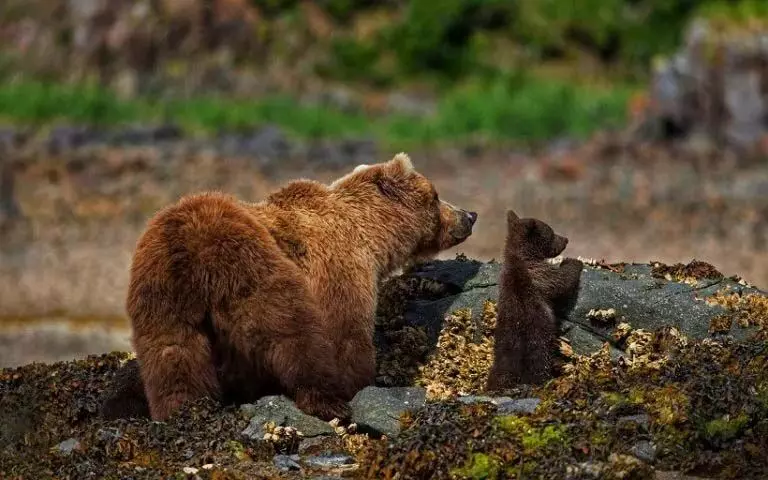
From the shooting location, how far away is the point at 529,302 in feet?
27.4

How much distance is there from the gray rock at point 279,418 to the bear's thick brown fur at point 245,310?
0.24 feet

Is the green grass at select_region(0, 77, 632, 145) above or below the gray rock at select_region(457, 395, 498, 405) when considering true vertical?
above

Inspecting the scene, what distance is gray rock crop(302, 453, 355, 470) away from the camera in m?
7.20

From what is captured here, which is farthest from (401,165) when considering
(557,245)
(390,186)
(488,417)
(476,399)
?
(488,417)

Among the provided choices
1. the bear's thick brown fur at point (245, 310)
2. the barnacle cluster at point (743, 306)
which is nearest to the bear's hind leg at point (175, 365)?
the bear's thick brown fur at point (245, 310)

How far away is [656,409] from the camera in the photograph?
7.19 metres

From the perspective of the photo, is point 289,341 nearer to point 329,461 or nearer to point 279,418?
point 279,418

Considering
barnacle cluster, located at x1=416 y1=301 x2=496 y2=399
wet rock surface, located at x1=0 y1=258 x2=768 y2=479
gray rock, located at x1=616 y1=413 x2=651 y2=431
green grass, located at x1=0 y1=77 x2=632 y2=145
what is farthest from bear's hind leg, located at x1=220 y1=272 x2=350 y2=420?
green grass, located at x1=0 y1=77 x2=632 y2=145

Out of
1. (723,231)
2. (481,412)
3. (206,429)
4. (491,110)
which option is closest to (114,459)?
(206,429)

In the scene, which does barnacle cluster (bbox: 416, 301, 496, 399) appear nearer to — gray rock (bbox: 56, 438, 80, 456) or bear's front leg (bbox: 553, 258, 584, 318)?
bear's front leg (bbox: 553, 258, 584, 318)

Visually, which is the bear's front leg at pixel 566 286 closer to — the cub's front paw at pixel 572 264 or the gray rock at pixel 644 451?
the cub's front paw at pixel 572 264

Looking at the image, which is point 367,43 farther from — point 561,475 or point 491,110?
point 561,475

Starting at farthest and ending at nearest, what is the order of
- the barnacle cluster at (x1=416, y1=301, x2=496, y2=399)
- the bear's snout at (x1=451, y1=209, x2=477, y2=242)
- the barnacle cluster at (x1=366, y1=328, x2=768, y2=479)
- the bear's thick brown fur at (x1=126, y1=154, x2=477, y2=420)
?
the bear's snout at (x1=451, y1=209, x2=477, y2=242)
the barnacle cluster at (x1=416, y1=301, x2=496, y2=399)
the bear's thick brown fur at (x1=126, y1=154, x2=477, y2=420)
the barnacle cluster at (x1=366, y1=328, x2=768, y2=479)

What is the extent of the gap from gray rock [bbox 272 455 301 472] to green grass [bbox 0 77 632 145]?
20813 millimetres
